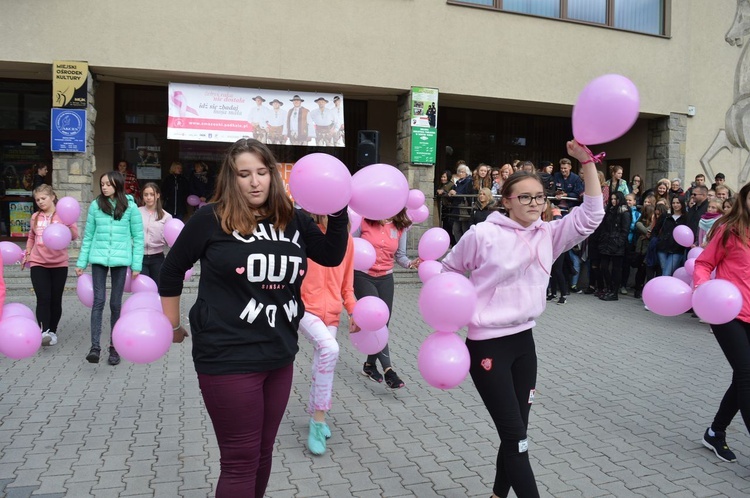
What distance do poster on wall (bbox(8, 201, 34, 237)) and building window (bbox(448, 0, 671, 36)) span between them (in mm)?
10106

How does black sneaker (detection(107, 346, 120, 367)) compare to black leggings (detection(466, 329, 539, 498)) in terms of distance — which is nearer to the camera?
black leggings (detection(466, 329, 539, 498))

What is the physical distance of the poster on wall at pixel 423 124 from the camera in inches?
499

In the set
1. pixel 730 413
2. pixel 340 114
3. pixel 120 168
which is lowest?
pixel 730 413

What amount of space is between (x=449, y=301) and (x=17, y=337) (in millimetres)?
2659

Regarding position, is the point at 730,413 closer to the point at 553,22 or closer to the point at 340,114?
the point at 340,114

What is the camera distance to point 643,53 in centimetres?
1437

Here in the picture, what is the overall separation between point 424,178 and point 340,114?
2.21 metres

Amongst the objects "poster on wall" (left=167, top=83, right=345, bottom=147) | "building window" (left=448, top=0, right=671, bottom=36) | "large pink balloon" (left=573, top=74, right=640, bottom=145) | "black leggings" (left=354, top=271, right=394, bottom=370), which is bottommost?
"black leggings" (left=354, top=271, right=394, bottom=370)

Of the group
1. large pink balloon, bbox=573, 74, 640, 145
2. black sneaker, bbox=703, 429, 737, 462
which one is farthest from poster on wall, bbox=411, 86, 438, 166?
Answer: large pink balloon, bbox=573, 74, 640, 145

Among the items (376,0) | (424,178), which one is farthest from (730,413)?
(376,0)

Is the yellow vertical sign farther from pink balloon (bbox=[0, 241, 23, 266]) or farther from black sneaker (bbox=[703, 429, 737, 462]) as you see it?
black sneaker (bbox=[703, 429, 737, 462])

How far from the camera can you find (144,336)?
2881 millimetres

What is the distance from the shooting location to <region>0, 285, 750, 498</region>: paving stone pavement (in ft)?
12.2

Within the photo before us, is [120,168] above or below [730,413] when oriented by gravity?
above
